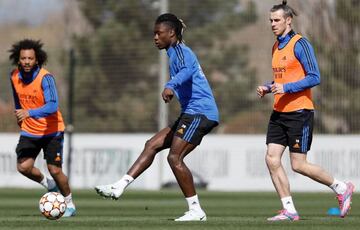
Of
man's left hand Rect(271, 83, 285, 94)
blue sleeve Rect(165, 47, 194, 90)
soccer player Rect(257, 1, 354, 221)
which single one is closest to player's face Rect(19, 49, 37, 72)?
blue sleeve Rect(165, 47, 194, 90)

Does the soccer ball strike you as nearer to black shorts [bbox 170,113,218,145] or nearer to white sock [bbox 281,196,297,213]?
black shorts [bbox 170,113,218,145]

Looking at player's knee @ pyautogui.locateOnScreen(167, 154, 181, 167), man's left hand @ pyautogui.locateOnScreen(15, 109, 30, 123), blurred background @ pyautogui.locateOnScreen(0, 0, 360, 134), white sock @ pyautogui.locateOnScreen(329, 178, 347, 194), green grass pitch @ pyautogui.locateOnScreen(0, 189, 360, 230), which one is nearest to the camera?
green grass pitch @ pyautogui.locateOnScreen(0, 189, 360, 230)

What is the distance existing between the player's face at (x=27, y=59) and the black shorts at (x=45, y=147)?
937 millimetres

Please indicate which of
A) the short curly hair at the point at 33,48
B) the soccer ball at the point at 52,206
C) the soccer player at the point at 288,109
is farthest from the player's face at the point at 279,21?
the short curly hair at the point at 33,48

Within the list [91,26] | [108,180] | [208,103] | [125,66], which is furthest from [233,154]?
[208,103]

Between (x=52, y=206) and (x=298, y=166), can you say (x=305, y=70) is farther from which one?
(x=52, y=206)

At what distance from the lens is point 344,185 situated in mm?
12758

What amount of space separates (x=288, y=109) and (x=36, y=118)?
12.2 ft

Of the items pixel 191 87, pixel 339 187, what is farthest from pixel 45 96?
pixel 339 187

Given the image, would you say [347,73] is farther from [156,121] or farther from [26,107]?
[26,107]

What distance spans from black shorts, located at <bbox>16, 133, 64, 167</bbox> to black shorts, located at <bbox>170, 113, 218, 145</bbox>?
272 centimetres

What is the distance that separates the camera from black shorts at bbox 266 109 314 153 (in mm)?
12484

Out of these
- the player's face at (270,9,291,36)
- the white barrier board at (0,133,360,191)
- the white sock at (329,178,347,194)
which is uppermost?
the player's face at (270,9,291,36)

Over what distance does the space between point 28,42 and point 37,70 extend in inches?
15.6
